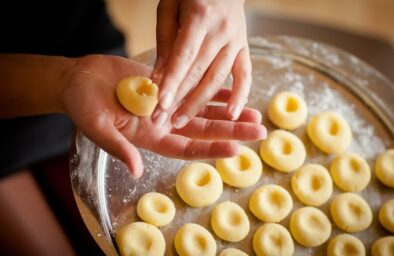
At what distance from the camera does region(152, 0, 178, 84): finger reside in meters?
0.87

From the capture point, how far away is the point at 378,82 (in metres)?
1.15

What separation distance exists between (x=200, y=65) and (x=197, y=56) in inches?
0.7

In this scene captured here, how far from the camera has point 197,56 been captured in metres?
0.86

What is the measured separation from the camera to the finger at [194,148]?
0.85 m

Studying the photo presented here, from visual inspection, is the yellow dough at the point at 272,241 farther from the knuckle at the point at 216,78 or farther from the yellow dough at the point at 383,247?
the knuckle at the point at 216,78

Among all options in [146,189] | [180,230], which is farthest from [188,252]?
[146,189]

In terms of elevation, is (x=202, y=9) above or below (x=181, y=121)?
above

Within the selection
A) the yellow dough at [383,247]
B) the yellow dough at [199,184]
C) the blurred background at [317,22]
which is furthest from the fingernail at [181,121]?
the blurred background at [317,22]

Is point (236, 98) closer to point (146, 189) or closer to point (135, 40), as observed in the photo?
point (146, 189)

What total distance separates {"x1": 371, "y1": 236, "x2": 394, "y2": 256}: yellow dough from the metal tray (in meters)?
0.02

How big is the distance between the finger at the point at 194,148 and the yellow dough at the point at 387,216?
1.26 feet

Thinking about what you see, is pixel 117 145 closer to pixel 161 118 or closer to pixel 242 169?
pixel 161 118

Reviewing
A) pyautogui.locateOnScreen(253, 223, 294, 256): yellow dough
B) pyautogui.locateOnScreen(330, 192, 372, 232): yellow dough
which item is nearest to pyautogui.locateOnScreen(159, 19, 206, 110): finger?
pyautogui.locateOnScreen(253, 223, 294, 256): yellow dough

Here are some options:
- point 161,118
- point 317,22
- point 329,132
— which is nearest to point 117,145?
point 161,118
